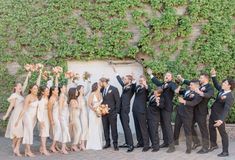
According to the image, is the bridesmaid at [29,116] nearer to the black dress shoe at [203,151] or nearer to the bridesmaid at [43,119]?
the bridesmaid at [43,119]

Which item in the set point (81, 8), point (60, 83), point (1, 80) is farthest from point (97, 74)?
point (1, 80)

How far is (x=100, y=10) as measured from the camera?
15258 millimetres

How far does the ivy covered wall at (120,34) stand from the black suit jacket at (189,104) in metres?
3.53

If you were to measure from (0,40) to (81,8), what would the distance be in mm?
2865

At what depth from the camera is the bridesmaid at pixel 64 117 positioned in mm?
11750

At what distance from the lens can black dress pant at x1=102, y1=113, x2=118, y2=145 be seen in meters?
12.3

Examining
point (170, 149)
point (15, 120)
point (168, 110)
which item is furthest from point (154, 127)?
point (15, 120)

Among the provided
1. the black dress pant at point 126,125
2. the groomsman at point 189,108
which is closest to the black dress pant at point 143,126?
the black dress pant at point 126,125

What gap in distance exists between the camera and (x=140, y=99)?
1200cm

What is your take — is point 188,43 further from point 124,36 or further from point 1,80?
point 1,80

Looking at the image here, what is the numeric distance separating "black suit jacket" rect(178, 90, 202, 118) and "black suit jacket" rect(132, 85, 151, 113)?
0.96 m

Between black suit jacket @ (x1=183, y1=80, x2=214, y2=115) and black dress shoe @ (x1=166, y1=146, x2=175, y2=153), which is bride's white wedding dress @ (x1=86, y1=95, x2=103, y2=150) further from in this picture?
black suit jacket @ (x1=183, y1=80, x2=214, y2=115)

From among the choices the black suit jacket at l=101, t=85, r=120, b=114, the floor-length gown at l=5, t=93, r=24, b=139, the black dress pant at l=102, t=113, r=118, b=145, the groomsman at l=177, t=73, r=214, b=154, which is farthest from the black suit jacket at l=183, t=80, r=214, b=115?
the floor-length gown at l=5, t=93, r=24, b=139

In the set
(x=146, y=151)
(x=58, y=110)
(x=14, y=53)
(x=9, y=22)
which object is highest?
(x=9, y=22)
